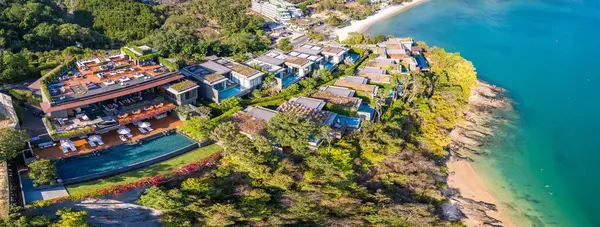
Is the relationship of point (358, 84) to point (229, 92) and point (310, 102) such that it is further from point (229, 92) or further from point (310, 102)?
point (229, 92)

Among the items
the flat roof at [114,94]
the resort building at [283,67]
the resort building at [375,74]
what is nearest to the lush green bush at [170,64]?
the flat roof at [114,94]

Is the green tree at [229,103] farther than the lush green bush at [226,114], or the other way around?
the green tree at [229,103]

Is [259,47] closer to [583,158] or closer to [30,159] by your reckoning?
[30,159]

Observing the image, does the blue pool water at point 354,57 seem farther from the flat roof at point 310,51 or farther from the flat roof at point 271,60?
the flat roof at point 271,60

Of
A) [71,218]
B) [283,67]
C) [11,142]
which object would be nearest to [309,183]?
[71,218]

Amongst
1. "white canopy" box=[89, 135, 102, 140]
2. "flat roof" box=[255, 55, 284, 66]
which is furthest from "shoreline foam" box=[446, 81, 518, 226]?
"white canopy" box=[89, 135, 102, 140]

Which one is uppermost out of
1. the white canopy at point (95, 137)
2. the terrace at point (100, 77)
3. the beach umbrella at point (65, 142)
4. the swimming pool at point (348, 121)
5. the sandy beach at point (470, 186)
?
the terrace at point (100, 77)

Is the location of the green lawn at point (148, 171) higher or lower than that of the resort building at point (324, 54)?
lower
